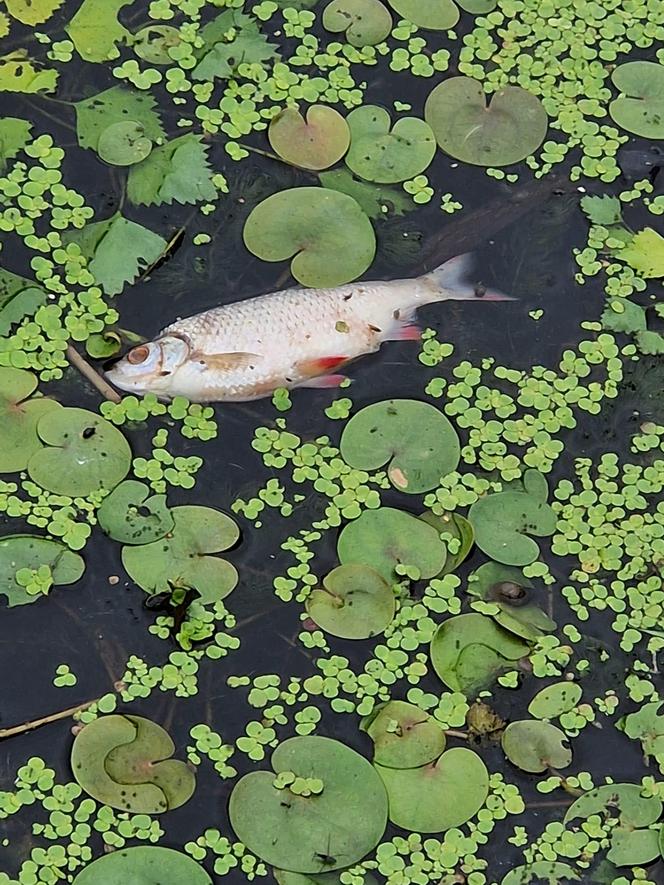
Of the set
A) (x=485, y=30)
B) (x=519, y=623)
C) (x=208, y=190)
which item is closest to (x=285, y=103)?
(x=208, y=190)

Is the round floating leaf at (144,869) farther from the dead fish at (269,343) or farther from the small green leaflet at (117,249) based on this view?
the small green leaflet at (117,249)

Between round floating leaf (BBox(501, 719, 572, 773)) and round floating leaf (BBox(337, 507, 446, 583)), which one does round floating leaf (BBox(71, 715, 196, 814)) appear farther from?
round floating leaf (BBox(501, 719, 572, 773))

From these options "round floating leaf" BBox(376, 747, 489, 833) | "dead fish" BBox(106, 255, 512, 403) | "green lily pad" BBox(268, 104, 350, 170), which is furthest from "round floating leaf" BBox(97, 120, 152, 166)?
"round floating leaf" BBox(376, 747, 489, 833)

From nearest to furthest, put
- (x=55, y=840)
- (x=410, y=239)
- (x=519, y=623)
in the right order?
(x=55, y=840), (x=519, y=623), (x=410, y=239)

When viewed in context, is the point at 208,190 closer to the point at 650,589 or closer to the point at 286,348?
the point at 286,348

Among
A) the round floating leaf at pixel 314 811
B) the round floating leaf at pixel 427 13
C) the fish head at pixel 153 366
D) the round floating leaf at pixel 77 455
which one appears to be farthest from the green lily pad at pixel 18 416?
the round floating leaf at pixel 427 13

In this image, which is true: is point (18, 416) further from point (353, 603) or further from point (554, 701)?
point (554, 701)
